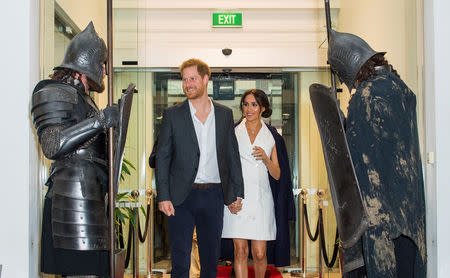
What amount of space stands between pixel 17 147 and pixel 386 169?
204 centimetres

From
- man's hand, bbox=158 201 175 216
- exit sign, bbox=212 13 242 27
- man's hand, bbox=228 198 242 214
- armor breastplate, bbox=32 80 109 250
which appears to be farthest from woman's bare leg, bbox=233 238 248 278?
exit sign, bbox=212 13 242 27

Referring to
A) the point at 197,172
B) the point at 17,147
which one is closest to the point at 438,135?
the point at 197,172

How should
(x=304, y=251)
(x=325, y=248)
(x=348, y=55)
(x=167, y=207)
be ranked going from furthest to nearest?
(x=304, y=251) → (x=325, y=248) → (x=167, y=207) → (x=348, y=55)

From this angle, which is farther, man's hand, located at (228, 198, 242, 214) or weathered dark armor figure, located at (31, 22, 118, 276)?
man's hand, located at (228, 198, 242, 214)

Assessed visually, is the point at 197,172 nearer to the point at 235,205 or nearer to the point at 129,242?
the point at 235,205

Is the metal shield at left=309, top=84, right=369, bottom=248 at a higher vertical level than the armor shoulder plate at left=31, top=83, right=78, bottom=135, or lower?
lower

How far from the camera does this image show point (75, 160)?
2553 millimetres

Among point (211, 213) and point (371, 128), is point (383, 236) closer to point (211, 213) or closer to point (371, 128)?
point (371, 128)

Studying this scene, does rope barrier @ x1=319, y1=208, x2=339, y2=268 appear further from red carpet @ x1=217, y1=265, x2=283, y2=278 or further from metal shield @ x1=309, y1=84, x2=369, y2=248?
metal shield @ x1=309, y1=84, x2=369, y2=248

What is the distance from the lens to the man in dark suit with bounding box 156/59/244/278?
11.7 feet

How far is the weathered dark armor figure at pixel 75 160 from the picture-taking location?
245 cm

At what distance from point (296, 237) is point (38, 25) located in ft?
13.2

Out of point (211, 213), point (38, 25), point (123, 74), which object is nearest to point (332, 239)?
point (211, 213)

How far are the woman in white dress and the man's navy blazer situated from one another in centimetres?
55
